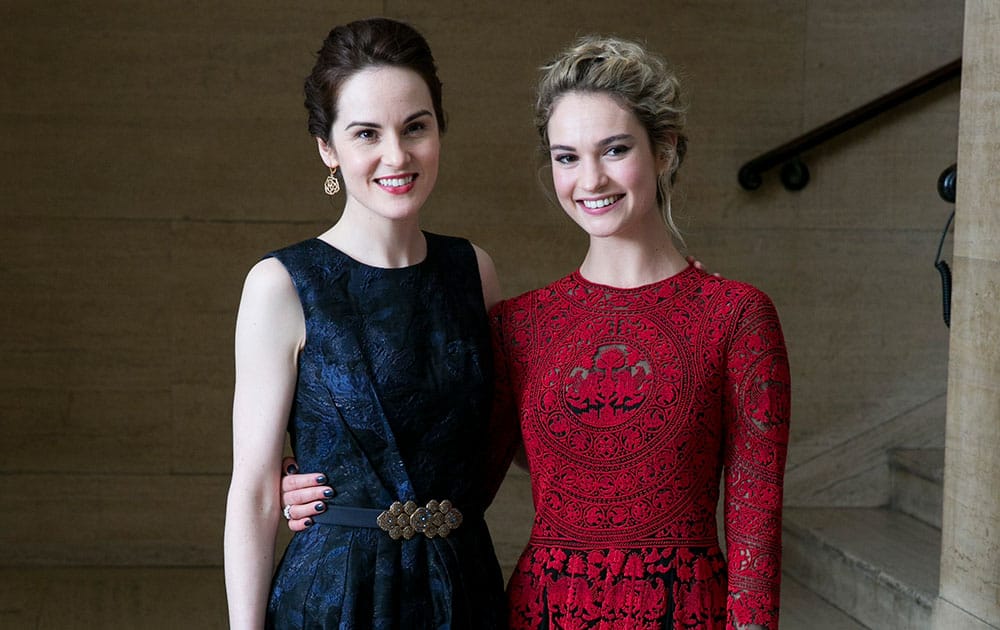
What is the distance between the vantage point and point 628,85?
188 centimetres

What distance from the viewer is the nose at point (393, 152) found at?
1.81 meters

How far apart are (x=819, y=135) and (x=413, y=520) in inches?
118

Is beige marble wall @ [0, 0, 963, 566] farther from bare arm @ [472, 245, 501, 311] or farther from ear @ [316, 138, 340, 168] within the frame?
ear @ [316, 138, 340, 168]

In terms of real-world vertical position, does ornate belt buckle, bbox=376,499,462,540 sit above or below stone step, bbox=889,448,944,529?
above

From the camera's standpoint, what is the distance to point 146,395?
14.9 feet

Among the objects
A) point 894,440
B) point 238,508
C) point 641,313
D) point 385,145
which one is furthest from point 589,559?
point 894,440

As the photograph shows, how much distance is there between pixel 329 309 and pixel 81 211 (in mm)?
2939

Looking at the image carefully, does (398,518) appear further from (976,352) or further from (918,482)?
(918,482)

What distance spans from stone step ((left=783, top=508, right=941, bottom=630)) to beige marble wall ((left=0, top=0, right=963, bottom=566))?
36cm

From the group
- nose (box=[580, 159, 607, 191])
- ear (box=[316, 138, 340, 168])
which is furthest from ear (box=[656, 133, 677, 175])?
ear (box=[316, 138, 340, 168])

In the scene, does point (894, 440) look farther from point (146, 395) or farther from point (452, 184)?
point (146, 395)

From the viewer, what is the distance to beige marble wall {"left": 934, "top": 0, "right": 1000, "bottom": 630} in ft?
9.52

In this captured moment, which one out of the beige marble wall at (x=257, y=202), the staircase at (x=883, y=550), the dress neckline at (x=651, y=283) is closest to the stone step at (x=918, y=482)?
the staircase at (x=883, y=550)

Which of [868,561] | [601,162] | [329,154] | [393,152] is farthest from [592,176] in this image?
[868,561]
